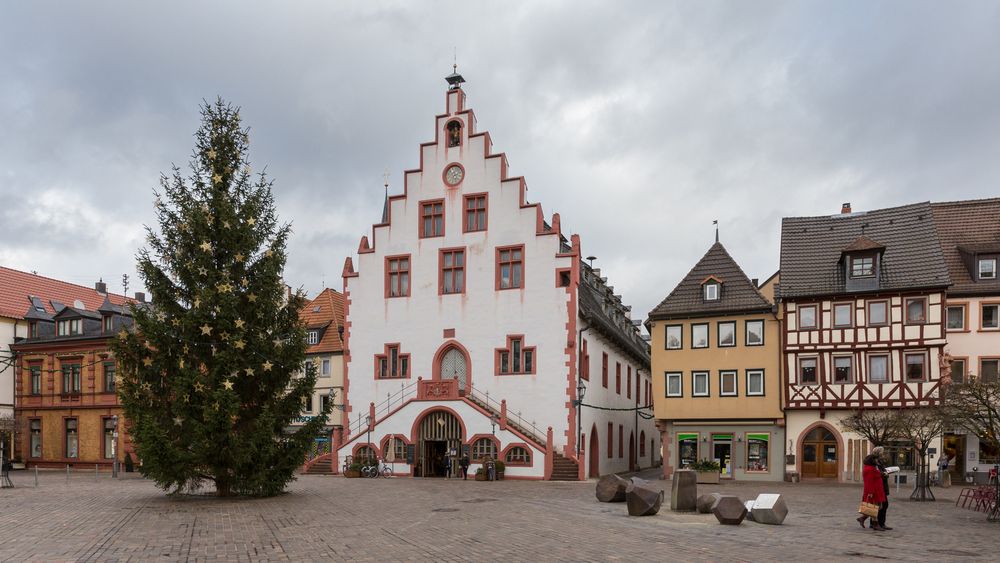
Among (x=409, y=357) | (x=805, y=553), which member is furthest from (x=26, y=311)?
(x=805, y=553)

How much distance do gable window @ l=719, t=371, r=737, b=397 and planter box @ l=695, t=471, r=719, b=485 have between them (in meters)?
4.81

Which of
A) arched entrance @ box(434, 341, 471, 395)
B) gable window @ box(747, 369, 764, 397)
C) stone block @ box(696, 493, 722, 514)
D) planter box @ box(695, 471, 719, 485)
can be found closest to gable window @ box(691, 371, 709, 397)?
gable window @ box(747, 369, 764, 397)

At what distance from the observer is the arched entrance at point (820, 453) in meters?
36.5

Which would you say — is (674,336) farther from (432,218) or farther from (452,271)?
(432,218)

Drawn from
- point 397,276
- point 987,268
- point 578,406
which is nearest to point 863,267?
point 987,268

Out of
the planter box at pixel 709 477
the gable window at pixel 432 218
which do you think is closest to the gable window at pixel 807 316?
the planter box at pixel 709 477

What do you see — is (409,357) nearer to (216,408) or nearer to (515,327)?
(515,327)

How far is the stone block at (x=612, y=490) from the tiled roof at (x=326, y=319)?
30074 mm

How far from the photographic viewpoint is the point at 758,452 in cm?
3784

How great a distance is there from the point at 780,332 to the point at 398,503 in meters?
21.0

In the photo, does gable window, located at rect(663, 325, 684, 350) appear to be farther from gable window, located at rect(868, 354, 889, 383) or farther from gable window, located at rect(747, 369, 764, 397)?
gable window, located at rect(868, 354, 889, 383)

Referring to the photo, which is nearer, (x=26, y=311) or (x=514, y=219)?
(x=514, y=219)

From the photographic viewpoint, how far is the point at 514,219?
4084 cm

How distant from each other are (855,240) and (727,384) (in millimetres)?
8354
